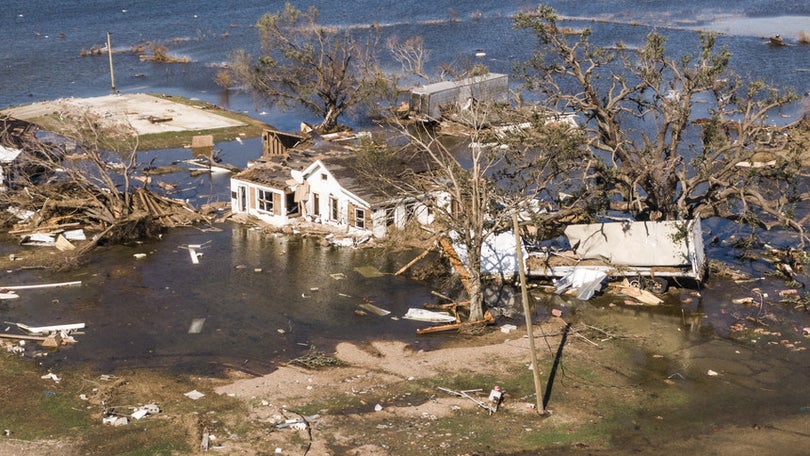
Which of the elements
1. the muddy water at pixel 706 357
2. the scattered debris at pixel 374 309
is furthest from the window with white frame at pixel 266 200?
the muddy water at pixel 706 357

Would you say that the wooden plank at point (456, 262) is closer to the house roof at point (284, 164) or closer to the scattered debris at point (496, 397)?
the scattered debris at point (496, 397)

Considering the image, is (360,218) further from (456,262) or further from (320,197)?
(456,262)

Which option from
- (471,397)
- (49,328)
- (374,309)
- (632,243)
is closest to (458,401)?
(471,397)

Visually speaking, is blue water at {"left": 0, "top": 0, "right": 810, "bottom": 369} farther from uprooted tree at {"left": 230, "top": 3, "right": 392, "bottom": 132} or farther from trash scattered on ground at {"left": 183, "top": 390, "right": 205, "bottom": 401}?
uprooted tree at {"left": 230, "top": 3, "right": 392, "bottom": 132}

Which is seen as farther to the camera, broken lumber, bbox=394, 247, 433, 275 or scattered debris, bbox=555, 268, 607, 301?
broken lumber, bbox=394, 247, 433, 275

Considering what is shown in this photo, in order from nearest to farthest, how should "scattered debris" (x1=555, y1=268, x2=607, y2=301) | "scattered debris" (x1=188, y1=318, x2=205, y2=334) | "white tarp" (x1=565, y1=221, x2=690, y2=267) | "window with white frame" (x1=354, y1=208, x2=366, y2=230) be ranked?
"scattered debris" (x1=188, y1=318, x2=205, y2=334), "scattered debris" (x1=555, y1=268, x2=607, y2=301), "white tarp" (x1=565, y1=221, x2=690, y2=267), "window with white frame" (x1=354, y1=208, x2=366, y2=230)

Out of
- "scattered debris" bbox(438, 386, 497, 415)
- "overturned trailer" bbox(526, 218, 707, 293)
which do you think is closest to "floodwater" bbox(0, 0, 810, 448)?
"overturned trailer" bbox(526, 218, 707, 293)

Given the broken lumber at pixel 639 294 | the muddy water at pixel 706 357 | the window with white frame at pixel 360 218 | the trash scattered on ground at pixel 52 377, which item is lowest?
the trash scattered on ground at pixel 52 377

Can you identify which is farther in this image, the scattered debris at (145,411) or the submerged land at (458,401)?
the scattered debris at (145,411)
